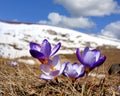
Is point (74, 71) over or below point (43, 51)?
below

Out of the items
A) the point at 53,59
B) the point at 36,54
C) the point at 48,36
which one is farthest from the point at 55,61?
the point at 48,36

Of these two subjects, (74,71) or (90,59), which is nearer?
(90,59)

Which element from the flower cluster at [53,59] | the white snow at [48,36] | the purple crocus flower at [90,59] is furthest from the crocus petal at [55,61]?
the white snow at [48,36]

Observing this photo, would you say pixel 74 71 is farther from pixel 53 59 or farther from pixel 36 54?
pixel 36 54

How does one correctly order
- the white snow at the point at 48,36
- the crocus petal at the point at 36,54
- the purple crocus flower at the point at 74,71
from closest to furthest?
1. the crocus petal at the point at 36,54
2. the purple crocus flower at the point at 74,71
3. the white snow at the point at 48,36

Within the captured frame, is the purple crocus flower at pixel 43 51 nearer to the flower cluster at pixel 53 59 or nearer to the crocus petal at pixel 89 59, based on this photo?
the flower cluster at pixel 53 59

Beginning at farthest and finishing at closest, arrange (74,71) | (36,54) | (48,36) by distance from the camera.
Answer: (48,36)
(74,71)
(36,54)

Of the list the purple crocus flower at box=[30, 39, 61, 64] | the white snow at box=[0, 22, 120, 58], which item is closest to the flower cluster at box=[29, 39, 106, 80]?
the purple crocus flower at box=[30, 39, 61, 64]

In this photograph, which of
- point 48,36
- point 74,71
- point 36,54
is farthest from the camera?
point 48,36

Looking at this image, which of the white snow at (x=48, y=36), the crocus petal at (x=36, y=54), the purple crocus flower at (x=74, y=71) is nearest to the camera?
the crocus petal at (x=36, y=54)
